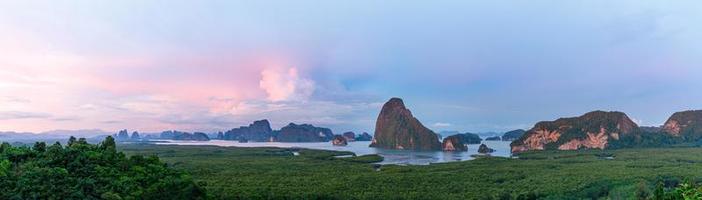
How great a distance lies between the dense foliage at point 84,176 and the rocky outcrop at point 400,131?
98.9 meters

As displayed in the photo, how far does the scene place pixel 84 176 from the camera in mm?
22500

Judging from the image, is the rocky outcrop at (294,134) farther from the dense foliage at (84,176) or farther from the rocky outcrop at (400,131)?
the dense foliage at (84,176)

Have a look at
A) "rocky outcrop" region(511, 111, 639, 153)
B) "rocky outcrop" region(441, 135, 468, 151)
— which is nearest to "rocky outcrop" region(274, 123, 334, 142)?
"rocky outcrop" region(441, 135, 468, 151)

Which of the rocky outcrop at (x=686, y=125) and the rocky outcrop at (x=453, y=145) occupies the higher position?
the rocky outcrop at (x=686, y=125)

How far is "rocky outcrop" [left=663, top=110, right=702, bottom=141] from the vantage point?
104 metres

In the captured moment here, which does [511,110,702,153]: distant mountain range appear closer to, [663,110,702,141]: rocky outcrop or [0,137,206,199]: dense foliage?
[663,110,702,141]: rocky outcrop

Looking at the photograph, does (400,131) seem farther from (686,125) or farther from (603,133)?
(686,125)

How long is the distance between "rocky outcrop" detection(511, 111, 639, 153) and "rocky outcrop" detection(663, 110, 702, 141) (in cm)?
1176

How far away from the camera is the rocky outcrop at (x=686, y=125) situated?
341 feet

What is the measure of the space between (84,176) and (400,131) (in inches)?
4317

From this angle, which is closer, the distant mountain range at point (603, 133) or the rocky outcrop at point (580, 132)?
the distant mountain range at point (603, 133)

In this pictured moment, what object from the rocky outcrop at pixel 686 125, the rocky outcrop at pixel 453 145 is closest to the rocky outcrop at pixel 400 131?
the rocky outcrop at pixel 453 145

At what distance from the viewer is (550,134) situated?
10819 cm

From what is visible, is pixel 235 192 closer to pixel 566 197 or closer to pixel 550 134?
pixel 566 197
